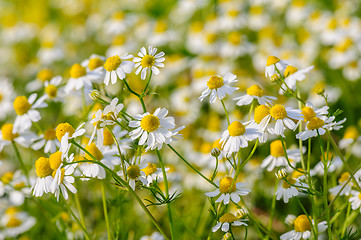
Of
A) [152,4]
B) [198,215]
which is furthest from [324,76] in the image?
[152,4]

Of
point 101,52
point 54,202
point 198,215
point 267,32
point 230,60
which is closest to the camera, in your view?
point 54,202

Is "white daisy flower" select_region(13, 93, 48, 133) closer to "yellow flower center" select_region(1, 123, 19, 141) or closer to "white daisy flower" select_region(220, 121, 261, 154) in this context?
"yellow flower center" select_region(1, 123, 19, 141)

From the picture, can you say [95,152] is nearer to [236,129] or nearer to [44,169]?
[44,169]

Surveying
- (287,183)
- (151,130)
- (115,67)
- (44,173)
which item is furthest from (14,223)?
(287,183)

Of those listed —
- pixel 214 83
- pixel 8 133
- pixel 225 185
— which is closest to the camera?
pixel 225 185

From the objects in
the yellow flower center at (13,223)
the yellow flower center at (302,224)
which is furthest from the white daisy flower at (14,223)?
the yellow flower center at (302,224)

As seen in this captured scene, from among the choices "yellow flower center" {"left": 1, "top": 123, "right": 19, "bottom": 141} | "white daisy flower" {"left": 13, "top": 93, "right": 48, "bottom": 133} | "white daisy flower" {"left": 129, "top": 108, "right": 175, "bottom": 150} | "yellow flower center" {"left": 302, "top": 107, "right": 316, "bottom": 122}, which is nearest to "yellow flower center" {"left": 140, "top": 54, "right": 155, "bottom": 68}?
"white daisy flower" {"left": 129, "top": 108, "right": 175, "bottom": 150}

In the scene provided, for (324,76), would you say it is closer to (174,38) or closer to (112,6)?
(174,38)
